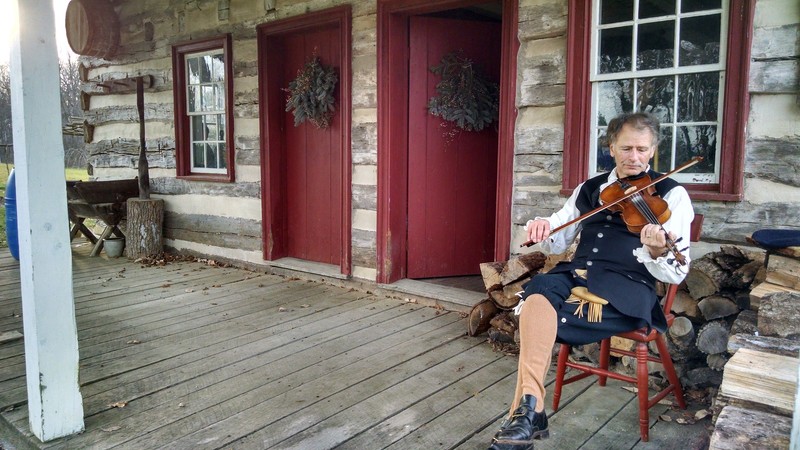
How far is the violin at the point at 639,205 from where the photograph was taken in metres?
2.19

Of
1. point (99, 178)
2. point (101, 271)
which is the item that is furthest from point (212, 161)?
point (99, 178)

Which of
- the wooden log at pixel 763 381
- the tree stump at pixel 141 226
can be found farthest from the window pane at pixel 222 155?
the wooden log at pixel 763 381

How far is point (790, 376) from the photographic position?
1824 mm

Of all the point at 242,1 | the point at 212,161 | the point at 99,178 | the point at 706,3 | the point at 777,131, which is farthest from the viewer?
the point at 99,178

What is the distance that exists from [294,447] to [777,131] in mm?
2707

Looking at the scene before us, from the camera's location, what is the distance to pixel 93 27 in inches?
258

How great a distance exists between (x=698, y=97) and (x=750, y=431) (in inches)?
84.1

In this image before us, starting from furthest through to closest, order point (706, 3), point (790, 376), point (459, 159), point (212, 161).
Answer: point (212, 161)
point (459, 159)
point (706, 3)
point (790, 376)

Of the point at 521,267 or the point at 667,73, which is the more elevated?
the point at 667,73

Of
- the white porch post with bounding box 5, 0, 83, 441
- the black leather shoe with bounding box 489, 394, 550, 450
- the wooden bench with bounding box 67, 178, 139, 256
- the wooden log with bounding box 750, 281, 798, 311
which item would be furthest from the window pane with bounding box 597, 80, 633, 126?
the wooden bench with bounding box 67, 178, 139, 256

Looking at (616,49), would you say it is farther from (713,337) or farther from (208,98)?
(208,98)

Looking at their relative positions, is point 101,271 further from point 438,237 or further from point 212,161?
point 438,237

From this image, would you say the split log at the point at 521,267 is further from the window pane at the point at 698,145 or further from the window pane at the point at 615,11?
the window pane at the point at 615,11

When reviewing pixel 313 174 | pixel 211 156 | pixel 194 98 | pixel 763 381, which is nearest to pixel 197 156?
pixel 211 156
